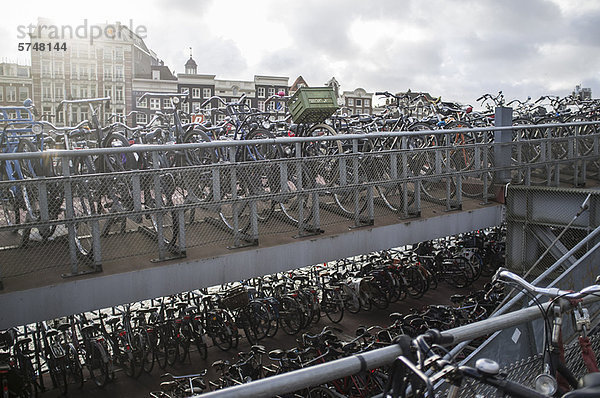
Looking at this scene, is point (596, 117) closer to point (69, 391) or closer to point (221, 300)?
point (221, 300)

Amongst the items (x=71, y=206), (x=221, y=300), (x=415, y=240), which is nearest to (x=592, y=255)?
(x=415, y=240)

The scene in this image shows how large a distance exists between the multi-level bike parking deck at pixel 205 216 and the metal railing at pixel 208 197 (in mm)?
13

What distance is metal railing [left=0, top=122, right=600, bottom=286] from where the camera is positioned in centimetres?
465

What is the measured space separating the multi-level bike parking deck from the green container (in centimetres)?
43

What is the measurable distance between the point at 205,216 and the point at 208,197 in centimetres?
92

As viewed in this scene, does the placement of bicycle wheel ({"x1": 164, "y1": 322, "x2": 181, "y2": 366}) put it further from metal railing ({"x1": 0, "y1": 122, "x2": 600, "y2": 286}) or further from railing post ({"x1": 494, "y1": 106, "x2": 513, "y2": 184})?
railing post ({"x1": 494, "y1": 106, "x2": 513, "y2": 184})

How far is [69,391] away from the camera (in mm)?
8867

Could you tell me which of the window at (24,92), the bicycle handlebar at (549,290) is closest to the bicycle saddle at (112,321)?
the bicycle handlebar at (549,290)

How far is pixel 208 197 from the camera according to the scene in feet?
17.9

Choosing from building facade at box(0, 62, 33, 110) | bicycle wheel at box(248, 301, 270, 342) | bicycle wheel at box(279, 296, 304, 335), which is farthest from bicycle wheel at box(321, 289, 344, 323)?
building facade at box(0, 62, 33, 110)

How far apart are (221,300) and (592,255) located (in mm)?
6734

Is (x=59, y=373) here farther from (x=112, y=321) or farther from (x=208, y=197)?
(x=208, y=197)

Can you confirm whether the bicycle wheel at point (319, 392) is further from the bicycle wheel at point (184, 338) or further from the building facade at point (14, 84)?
the building facade at point (14, 84)

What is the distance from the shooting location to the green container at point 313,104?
24.2ft
